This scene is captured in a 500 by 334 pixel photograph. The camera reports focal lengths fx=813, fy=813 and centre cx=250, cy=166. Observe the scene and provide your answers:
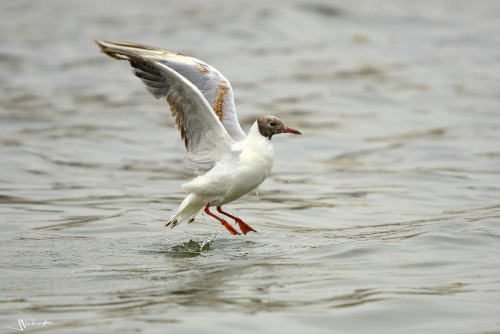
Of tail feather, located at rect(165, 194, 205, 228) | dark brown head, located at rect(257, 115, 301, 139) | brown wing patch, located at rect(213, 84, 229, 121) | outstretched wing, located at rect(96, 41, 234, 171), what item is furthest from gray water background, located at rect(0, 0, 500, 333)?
brown wing patch, located at rect(213, 84, 229, 121)

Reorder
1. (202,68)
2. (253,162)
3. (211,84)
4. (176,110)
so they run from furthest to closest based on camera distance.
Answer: (202,68), (211,84), (176,110), (253,162)

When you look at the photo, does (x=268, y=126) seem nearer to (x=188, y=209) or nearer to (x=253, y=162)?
(x=253, y=162)

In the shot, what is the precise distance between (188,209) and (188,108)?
1.12 m

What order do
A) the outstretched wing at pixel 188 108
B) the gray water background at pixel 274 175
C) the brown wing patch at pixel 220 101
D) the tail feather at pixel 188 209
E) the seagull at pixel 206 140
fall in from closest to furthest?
1. the gray water background at pixel 274 175
2. the outstretched wing at pixel 188 108
3. the seagull at pixel 206 140
4. the tail feather at pixel 188 209
5. the brown wing patch at pixel 220 101

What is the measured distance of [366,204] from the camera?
1064cm

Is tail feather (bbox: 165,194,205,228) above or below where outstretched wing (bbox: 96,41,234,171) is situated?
below

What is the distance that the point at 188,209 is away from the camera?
8391 millimetres

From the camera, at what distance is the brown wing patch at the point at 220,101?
343 inches

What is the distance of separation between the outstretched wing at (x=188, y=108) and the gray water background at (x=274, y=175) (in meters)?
1.00

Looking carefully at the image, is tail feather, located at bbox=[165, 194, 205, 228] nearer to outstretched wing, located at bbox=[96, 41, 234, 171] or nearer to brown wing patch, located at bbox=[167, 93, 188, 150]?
outstretched wing, located at bbox=[96, 41, 234, 171]

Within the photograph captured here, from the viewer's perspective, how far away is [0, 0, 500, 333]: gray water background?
6355mm

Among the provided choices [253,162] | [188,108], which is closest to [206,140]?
[188,108]

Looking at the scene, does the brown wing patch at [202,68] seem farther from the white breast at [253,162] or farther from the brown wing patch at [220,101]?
the white breast at [253,162]

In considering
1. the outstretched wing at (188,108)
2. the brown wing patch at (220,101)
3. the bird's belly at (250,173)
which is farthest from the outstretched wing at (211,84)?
the bird's belly at (250,173)
